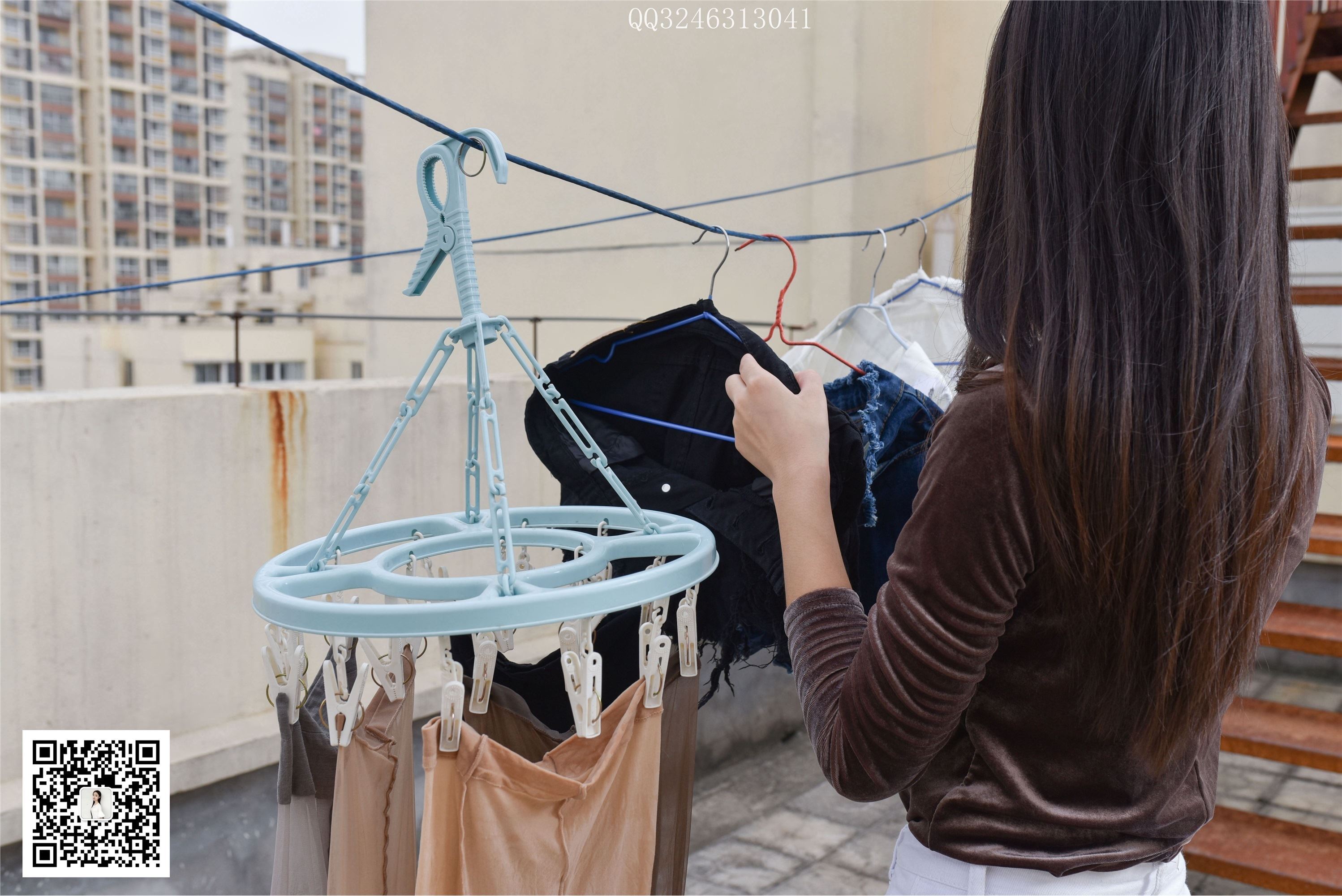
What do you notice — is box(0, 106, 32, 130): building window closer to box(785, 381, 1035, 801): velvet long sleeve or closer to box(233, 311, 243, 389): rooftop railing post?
box(233, 311, 243, 389): rooftop railing post

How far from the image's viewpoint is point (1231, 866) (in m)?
2.11

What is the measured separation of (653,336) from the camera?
134 centimetres

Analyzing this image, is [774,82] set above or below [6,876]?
above

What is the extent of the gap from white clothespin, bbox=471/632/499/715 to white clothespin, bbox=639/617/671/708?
146mm

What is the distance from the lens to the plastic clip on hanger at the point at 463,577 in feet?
2.41

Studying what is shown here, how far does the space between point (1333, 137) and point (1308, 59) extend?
1.28m

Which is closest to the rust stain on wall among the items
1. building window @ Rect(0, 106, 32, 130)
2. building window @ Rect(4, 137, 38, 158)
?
building window @ Rect(4, 137, 38, 158)

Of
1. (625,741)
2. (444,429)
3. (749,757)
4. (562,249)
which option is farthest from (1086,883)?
(562,249)

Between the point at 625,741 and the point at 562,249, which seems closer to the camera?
the point at 625,741

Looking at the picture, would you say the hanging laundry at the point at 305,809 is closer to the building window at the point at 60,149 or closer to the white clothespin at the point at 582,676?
the white clothespin at the point at 582,676

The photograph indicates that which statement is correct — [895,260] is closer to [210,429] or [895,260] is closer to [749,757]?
[749,757]

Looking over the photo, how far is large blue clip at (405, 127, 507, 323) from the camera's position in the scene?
85 cm

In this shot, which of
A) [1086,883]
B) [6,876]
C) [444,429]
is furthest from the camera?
[444,429]

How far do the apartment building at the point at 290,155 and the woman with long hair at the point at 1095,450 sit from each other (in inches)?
1919
